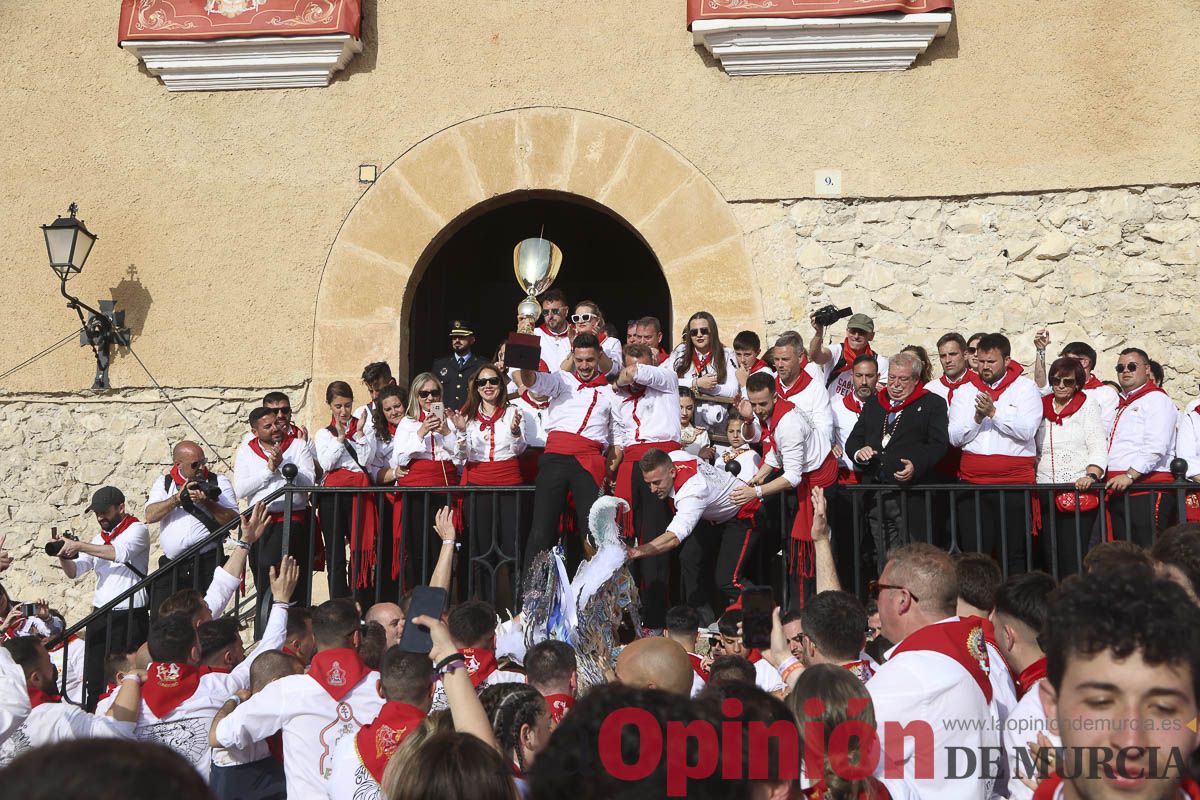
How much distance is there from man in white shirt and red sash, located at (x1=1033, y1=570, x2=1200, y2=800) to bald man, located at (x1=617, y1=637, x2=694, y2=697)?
1816 mm

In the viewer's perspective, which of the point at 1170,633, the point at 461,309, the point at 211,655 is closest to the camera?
the point at 1170,633

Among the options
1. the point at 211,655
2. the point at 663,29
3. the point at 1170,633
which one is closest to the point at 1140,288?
the point at 663,29

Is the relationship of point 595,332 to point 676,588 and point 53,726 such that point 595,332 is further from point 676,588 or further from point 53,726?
point 53,726

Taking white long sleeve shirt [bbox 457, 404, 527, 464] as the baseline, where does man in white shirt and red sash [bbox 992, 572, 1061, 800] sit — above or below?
below

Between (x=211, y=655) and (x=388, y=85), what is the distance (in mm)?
5787

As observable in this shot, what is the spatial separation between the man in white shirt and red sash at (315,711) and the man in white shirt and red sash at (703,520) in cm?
230

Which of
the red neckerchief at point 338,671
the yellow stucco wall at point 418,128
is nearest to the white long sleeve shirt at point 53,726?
the red neckerchief at point 338,671

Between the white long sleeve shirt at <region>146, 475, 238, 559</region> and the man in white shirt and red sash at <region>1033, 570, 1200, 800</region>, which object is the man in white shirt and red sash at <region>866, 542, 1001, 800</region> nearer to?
the man in white shirt and red sash at <region>1033, 570, 1200, 800</region>

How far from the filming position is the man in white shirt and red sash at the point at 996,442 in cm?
705

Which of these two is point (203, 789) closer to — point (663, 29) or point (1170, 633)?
point (1170, 633)

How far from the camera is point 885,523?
731 centimetres

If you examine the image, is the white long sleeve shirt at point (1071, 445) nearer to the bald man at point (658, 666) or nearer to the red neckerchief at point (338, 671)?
the bald man at point (658, 666)

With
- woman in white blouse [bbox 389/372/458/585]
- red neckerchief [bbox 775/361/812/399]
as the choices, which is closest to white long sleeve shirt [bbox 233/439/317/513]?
woman in white blouse [bbox 389/372/458/585]

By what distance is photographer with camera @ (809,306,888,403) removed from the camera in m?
8.47
